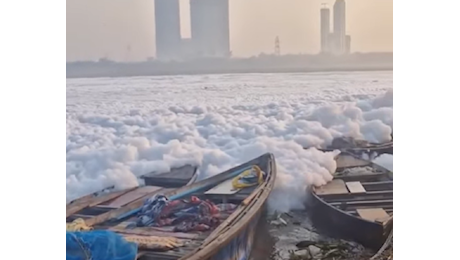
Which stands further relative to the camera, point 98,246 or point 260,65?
point 260,65

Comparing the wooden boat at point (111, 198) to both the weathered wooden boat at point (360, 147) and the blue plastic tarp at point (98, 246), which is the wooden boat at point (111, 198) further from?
the weathered wooden boat at point (360, 147)

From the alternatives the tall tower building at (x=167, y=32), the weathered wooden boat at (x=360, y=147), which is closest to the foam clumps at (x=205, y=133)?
the weathered wooden boat at (x=360, y=147)

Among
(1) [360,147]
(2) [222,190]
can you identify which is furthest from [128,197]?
(1) [360,147]

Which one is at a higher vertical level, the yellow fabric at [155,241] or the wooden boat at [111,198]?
the wooden boat at [111,198]

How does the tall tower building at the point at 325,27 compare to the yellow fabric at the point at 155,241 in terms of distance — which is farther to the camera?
the tall tower building at the point at 325,27

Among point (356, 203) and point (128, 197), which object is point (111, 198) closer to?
point (128, 197)

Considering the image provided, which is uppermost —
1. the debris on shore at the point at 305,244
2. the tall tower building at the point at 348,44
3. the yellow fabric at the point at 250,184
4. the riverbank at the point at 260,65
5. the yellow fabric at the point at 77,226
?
the tall tower building at the point at 348,44
